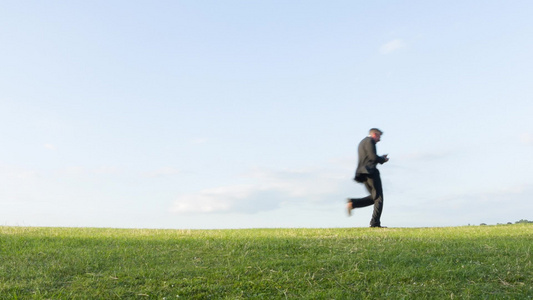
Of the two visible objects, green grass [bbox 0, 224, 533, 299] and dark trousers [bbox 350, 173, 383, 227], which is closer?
green grass [bbox 0, 224, 533, 299]

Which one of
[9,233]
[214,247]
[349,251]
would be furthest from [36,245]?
[349,251]

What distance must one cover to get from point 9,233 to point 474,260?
12.2 metres

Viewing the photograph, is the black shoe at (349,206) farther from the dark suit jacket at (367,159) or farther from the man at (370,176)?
the dark suit jacket at (367,159)

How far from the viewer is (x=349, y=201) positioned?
15.5 meters

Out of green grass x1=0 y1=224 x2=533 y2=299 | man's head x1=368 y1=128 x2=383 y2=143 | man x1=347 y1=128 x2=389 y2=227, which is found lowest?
green grass x1=0 y1=224 x2=533 y2=299

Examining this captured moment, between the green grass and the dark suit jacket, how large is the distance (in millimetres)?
3509

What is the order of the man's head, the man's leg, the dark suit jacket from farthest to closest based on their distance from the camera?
the man's head
the man's leg
the dark suit jacket

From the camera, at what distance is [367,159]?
50.7 feet

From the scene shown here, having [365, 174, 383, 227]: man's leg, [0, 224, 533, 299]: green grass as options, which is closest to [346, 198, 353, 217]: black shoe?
[365, 174, 383, 227]: man's leg

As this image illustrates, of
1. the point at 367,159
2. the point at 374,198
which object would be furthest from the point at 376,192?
the point at 367,159

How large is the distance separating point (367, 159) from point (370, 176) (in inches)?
21.2

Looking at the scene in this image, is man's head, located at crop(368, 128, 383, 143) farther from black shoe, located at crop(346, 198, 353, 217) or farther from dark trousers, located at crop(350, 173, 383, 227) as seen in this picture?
black shoe, located at crop(346, 198, 353, 217)

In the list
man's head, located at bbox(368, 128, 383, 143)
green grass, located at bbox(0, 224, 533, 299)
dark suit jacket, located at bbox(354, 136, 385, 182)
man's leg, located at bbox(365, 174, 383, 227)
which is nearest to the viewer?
green grass, located at bbox(0, 224, 533, 299)

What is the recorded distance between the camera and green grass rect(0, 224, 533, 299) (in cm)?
785
